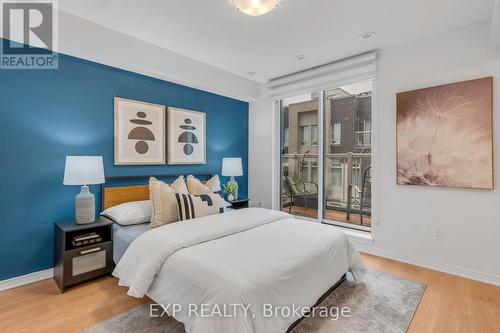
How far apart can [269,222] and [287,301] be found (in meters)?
1.06

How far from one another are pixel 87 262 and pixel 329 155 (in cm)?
345

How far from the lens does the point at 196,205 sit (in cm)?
270

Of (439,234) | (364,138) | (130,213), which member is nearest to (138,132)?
(130,213)

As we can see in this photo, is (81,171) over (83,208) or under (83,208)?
over

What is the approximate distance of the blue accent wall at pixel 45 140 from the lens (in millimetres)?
2434

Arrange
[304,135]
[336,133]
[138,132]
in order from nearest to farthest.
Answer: [138,132], [336,133], [304,135]

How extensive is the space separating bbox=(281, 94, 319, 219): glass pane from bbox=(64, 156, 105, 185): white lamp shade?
3.00 meters

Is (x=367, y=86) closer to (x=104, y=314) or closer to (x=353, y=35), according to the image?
(x=353, y=35)

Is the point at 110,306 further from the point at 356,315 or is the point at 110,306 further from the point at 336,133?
the point at 336,133

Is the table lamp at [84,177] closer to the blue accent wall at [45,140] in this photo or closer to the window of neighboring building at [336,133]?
the blue accent wall at [45,140]

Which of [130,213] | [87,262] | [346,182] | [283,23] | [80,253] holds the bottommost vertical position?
[87,262]

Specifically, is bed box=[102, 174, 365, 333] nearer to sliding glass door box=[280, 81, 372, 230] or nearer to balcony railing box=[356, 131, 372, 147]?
sliding glass door box=[280, 81, 372, 230]

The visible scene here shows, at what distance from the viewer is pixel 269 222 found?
2666 mm

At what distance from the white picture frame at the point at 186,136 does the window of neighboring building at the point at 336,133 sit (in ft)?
6.74
